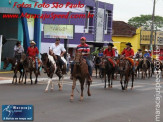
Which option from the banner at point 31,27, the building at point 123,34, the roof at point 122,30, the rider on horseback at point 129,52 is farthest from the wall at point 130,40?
the rider on horseback at point 129,52

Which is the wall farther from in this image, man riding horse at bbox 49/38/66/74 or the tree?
man riding horse at bbox 49/38/66/74

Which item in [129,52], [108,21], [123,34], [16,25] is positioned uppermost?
[108,21]

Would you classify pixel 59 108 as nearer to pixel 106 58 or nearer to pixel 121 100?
pixel 121 100

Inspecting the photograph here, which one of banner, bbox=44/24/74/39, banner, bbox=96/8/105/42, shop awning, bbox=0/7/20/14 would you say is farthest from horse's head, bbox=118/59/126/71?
banner, bbox=96/8/105/42

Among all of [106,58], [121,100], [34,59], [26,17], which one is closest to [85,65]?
[121,100]

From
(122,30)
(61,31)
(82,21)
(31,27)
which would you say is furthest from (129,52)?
(122,30)

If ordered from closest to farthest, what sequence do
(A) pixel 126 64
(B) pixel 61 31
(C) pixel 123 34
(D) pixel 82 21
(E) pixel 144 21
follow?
(A) pixel 126 64, (B) pixel 61 31, (D) pixel 82 21, (C) pixel 123 34, (E) pixel 144 21

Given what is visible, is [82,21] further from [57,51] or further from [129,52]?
[57,51]

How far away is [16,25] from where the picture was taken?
1419 inches

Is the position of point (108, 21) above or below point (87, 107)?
above

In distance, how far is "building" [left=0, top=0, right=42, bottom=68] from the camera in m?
34.7

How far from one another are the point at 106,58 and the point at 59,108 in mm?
8660

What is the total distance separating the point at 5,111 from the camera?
10.1 metres

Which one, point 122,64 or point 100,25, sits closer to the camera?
point 122,64
